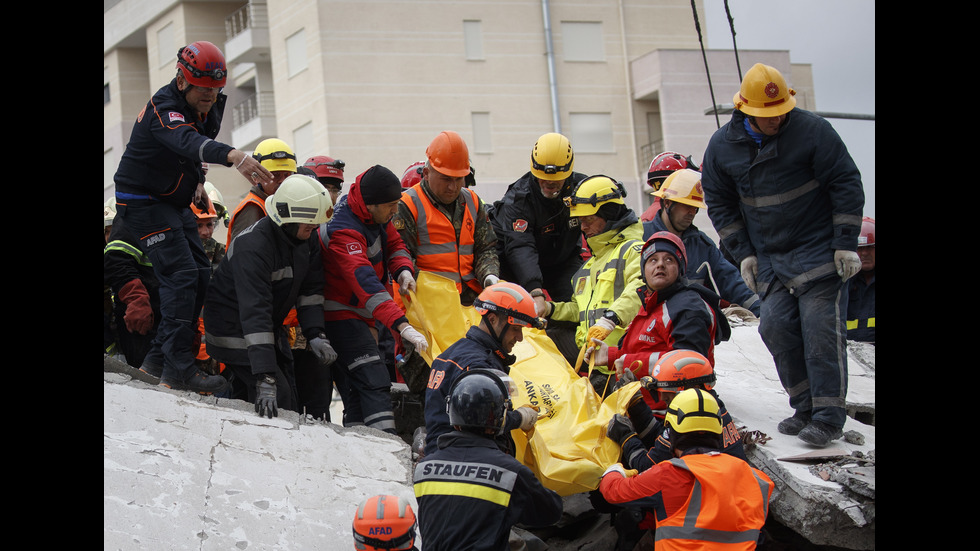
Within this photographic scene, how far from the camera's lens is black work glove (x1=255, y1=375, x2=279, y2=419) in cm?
616

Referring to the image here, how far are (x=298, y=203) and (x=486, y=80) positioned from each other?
72.9 feet

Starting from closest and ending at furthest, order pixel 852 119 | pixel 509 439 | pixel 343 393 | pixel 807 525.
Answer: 1. pixel 509 439
2. pixel 807 525
3. pixel 343 393
4. pixel 852 119

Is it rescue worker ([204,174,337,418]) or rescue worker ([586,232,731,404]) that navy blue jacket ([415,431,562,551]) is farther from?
rescue worker ([204,174,337,418])

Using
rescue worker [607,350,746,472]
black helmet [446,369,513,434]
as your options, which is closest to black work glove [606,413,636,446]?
rescue worker [607,350,746,472]

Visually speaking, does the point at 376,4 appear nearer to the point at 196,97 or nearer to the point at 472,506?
the point at 196,97

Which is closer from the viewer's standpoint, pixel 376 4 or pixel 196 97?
pixel 196 97

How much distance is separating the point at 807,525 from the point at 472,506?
6.88 ft

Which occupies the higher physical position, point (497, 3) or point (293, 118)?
point (497, 3)

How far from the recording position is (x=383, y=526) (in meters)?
4.66

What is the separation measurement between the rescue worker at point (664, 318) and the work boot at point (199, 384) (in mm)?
2477

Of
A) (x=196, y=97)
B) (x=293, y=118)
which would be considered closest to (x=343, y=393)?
(x=196, y=97)

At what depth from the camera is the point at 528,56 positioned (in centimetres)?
2814

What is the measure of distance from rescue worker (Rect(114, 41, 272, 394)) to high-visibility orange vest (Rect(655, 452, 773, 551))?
3.26 m

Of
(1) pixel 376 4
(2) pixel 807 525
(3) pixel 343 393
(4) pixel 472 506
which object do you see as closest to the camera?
(4) pixel 472 506
